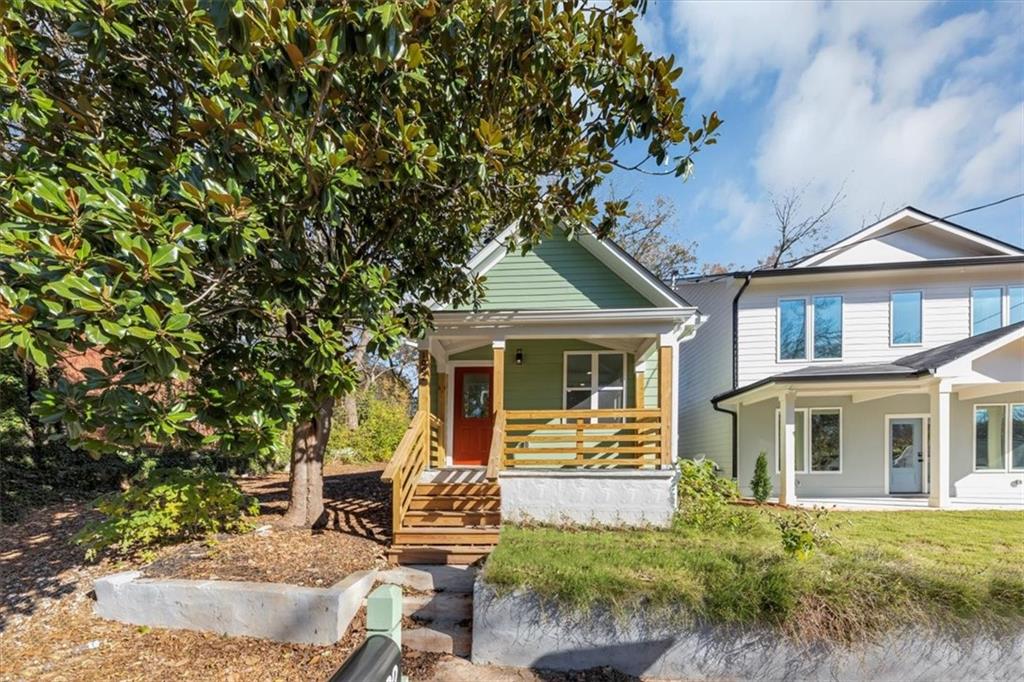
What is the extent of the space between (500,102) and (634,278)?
4000 millimetres

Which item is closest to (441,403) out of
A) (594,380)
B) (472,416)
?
(472,416)

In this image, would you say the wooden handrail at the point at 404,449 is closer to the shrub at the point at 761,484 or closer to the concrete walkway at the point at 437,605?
the concrete walkway at the point at 437,605

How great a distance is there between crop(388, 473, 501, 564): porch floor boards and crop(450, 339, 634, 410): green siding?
2.68m

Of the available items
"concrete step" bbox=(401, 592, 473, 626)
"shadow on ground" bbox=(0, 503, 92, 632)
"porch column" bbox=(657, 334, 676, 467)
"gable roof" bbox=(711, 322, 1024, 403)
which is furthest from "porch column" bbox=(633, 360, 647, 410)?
"shadow on ground" bbox=(0, 503, 92, 632)

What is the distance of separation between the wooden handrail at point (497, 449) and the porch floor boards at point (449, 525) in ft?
0.90

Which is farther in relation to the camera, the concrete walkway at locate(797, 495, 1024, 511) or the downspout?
the downspout

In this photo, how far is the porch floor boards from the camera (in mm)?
5711

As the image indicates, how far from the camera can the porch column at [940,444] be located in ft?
30.5

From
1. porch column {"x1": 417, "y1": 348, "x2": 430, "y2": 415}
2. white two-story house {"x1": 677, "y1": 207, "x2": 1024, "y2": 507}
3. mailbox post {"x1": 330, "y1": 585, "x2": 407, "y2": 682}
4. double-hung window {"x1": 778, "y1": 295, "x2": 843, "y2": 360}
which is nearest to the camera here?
mailbox post {"x1": 330, "y1": 585, "x2": 407, "y2": 682}

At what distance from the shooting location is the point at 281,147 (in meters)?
4.22

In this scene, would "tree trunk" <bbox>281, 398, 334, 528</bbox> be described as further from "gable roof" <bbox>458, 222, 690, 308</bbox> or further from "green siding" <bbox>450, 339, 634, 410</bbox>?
"green siding" <bbox>450, 339, 634, 410</bbox>

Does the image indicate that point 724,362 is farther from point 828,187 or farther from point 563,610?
point 828,187

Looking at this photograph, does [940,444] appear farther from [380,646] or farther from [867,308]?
[380,646]

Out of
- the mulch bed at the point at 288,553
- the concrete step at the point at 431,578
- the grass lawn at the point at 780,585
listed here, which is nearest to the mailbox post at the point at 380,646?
the grass lawn at the point at 780,585
